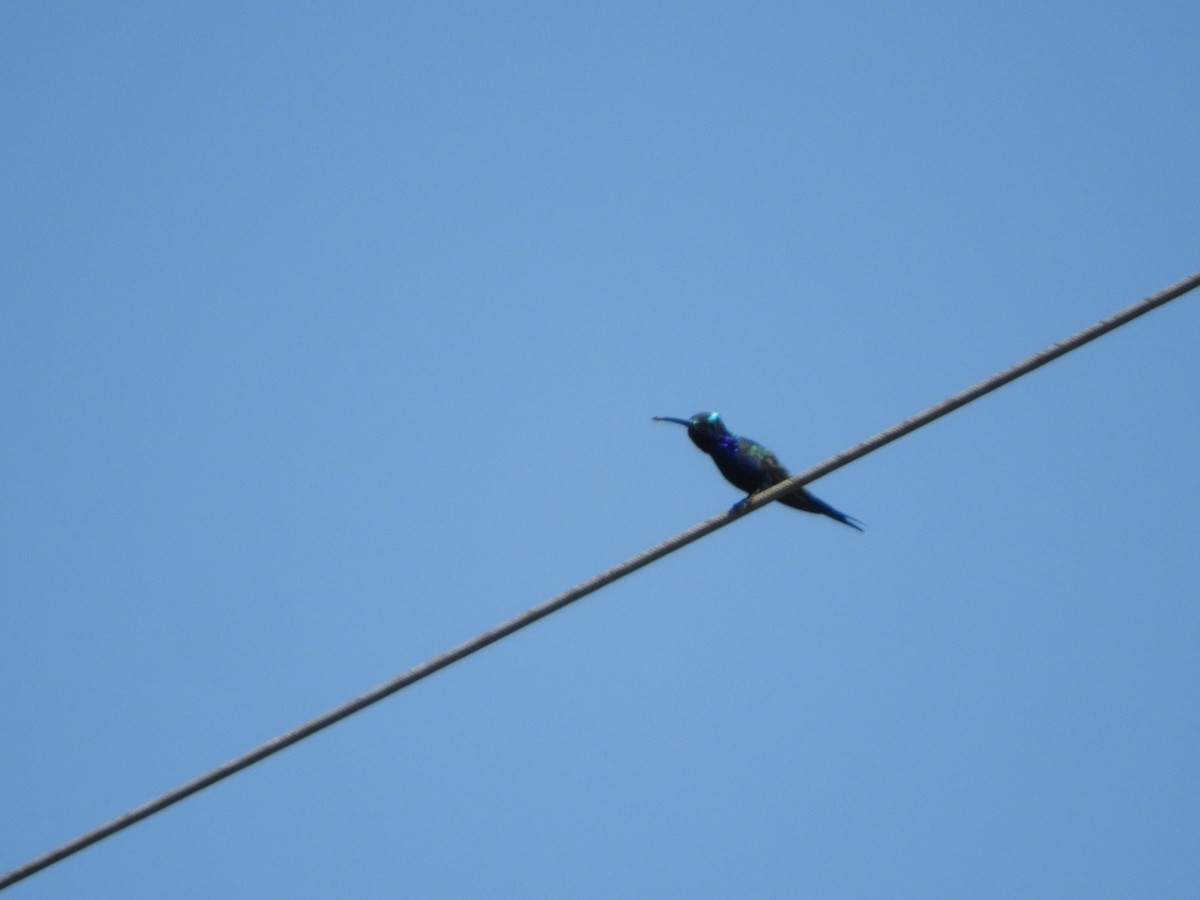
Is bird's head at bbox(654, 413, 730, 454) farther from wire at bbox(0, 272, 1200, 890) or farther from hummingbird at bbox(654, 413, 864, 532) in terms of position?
wire at bbox(0, 272, 1200, 890)

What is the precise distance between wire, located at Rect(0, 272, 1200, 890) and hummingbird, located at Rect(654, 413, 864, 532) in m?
3.73

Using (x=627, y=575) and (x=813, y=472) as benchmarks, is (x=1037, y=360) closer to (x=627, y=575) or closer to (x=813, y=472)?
(x=813, y=472)

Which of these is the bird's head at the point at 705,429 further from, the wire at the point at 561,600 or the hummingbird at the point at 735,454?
the wire at the point at 561,600

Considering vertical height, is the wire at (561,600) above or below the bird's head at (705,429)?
below

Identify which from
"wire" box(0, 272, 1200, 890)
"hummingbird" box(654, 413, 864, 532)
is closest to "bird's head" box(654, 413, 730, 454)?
"hummingbird" box(654, 413, 864, 532)

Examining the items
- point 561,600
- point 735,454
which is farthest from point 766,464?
point 561,600

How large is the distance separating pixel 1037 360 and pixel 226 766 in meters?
3.01

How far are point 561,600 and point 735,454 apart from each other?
464cm

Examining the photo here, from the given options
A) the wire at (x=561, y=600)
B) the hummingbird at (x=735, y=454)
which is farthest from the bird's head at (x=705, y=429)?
the wire at (x=561, y=600)

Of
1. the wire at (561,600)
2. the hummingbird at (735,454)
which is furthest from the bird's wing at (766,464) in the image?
the wire at (561,600)

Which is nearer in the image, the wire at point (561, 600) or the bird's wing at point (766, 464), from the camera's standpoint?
the wire at point (561, 600)

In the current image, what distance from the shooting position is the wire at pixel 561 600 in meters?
5.17

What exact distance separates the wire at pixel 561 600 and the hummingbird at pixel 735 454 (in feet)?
12.2

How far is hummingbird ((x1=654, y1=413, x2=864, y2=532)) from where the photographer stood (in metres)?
10.1
